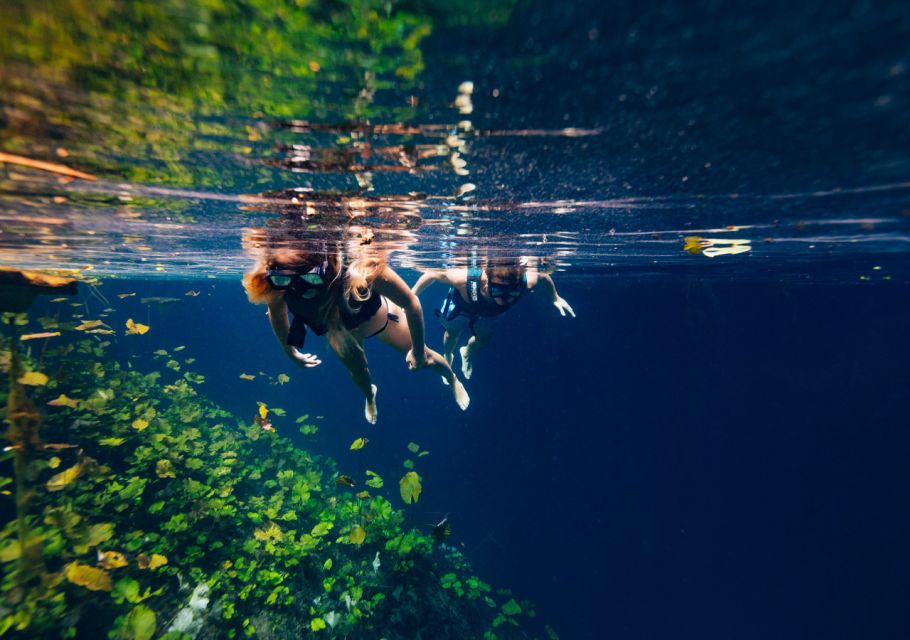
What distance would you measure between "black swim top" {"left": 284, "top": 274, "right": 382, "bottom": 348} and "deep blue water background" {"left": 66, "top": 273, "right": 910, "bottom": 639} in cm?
789

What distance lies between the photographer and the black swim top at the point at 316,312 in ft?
17.8

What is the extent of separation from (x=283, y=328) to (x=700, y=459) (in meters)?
17.2

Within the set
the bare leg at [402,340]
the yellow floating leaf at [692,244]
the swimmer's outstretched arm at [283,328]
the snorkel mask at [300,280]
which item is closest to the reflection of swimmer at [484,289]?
the bare leg at [402,340]

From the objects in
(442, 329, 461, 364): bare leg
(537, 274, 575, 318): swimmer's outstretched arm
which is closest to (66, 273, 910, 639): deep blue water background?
(442, 329, 461, 364): bare leg

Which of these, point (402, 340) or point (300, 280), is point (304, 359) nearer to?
point (300, 280)

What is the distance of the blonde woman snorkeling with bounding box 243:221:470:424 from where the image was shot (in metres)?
5.14

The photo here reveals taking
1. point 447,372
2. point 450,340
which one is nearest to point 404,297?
point 447,372

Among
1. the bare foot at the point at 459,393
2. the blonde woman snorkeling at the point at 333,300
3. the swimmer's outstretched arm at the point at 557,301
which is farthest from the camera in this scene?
the swimmer's outstretched arm at the point at 557,301

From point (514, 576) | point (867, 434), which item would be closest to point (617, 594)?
point (514, 576)

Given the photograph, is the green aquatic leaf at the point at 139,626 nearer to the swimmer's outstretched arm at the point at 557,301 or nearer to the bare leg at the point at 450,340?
the bare leg at the point at 450,340

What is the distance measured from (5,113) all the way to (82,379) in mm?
13357

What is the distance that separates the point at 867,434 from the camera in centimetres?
A: 1383

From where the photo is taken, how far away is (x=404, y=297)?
6000mm

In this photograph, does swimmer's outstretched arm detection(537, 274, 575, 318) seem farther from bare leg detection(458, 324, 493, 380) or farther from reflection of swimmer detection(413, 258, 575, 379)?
bare leg detection(458, 324, 493, 380)
